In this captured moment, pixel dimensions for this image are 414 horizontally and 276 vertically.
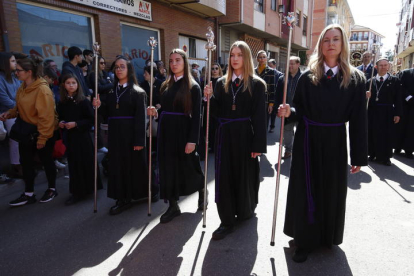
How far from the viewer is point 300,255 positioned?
2.81 m

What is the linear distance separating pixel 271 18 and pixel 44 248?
17570 millimetres

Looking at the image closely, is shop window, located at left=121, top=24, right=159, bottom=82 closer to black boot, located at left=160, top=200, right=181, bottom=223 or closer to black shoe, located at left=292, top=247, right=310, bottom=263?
black boot, located at left=160, top=200, right=181, bottom=223

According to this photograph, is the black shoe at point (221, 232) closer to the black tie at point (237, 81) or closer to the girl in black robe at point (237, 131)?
the girl in black robe at point (237, 131)

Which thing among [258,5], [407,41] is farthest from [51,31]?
[407,41]

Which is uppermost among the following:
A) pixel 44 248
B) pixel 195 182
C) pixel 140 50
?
pixel 140 50

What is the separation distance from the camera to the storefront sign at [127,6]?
28.1ft

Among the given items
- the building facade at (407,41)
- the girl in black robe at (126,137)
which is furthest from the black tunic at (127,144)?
the building facade at (407,41)

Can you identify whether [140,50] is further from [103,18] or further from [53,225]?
[53,225]

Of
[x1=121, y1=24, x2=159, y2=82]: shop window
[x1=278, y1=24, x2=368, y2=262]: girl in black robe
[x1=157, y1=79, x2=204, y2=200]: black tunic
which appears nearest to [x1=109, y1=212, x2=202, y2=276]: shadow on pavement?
[x1=157, y1=79, x2=204, y2=200]: black tunic

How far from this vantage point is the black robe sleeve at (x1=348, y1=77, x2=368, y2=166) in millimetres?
2648

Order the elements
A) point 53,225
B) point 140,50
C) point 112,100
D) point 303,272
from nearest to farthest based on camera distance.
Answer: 1. point 303,272
2. point 53,225
3. point 112,100
4. point 140,50

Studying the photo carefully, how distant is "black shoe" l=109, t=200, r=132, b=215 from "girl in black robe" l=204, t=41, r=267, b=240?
1.44 meters

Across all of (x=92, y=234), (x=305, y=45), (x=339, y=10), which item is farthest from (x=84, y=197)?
(x=339, y=10)

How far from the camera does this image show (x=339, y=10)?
40719mm
